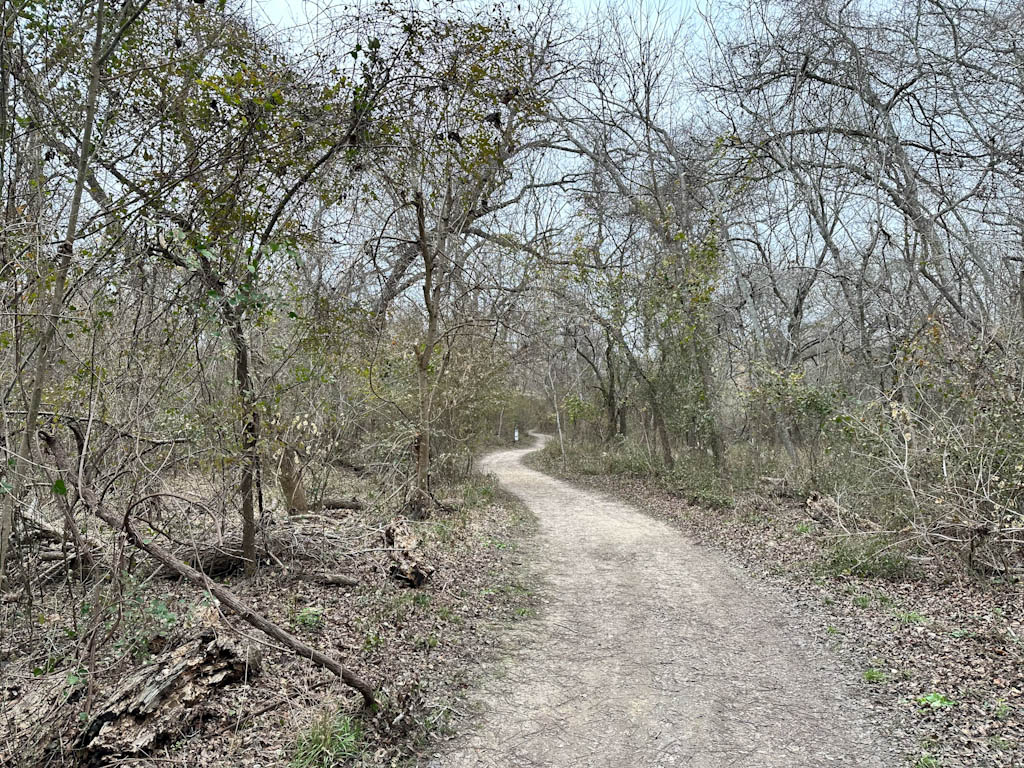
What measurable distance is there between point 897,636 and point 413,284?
8.80 meters

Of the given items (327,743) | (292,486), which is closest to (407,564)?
(292,486)

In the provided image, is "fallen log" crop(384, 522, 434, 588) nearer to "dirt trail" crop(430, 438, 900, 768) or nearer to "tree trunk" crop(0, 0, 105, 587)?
"dirt trail" crop(430, 438, 900, 768)

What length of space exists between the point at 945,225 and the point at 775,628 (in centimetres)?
→ 752

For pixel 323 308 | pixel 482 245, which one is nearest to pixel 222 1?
pixel 323 308

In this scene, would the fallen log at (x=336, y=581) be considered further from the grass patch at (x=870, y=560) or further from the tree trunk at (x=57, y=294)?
the grass patch at (x=870, y=560)

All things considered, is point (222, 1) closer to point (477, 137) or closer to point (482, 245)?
point (477, 137)

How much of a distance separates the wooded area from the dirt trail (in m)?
1.59

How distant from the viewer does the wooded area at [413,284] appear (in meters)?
4.02

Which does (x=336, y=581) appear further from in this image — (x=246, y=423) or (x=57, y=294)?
(x=57, y=294)

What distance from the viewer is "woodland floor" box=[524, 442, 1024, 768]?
3814mm

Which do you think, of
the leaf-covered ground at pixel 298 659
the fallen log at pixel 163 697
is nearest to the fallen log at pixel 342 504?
the leaf-covered ground at pixel 298 659

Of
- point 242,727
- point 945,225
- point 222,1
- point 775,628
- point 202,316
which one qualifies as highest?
point 222,1

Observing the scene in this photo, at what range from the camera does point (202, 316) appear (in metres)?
4.64

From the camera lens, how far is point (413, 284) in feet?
36.8
